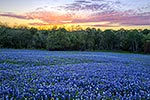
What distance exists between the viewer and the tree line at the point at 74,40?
241ft

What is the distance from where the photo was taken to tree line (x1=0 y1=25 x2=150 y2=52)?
73562 millimetres

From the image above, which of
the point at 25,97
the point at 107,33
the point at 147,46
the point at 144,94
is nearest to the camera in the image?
the point at 25,97

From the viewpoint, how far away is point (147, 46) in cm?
7175

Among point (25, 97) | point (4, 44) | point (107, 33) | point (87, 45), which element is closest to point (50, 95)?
point (25, 97)

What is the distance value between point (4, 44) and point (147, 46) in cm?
4483

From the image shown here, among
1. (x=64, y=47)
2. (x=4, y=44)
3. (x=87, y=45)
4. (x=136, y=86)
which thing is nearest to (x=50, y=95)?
(x=136, y=86)

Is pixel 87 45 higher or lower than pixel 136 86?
lower

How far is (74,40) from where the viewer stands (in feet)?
259

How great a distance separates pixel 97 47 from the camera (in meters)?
95.2

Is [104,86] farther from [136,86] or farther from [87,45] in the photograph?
[87,45]

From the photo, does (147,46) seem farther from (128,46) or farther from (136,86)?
(136,86)

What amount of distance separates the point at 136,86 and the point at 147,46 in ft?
216

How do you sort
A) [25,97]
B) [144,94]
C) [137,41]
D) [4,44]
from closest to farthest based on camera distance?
[25,97]
[144,94]
[4,44]
[137,41]

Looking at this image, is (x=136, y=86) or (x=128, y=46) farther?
(x=128, y=46)
